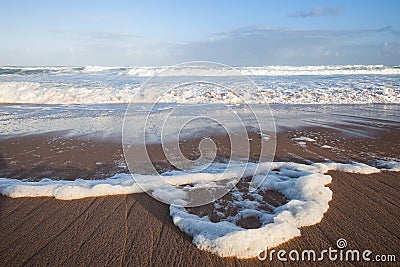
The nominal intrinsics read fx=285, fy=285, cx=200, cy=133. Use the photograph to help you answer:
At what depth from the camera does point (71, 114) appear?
9211 mm

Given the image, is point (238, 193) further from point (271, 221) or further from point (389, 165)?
point (389, 165)

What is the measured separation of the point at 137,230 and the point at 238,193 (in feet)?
4.04

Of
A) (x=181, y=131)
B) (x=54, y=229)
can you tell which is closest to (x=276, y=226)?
(x=54, y=229)

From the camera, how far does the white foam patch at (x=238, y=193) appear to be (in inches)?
89.8

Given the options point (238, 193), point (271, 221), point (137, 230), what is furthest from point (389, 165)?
point (137, 230)

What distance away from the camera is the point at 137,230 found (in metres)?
2.46

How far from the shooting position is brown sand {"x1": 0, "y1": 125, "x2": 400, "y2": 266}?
82.8 inches

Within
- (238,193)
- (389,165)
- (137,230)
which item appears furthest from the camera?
(389,165)

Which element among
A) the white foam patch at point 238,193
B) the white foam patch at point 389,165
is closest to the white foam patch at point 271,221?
the white foam patch at point 238,193

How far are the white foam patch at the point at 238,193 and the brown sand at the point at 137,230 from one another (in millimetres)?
89

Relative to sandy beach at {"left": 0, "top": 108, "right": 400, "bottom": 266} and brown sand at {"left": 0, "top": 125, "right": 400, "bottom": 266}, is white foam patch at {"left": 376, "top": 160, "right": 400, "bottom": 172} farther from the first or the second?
brown sand at {"left": 0, "top": 125, "right": 400, "bottom": 266}

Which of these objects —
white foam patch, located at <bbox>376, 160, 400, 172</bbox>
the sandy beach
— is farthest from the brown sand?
white foam patch, located at <bbox>376, 160, 400, 172</bbox>

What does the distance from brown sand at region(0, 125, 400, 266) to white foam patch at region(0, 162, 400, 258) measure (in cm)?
9

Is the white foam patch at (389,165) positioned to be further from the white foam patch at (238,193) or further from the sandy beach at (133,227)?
the sandy beach at (133,227)
